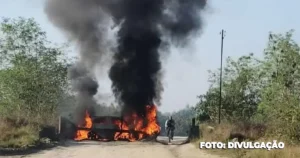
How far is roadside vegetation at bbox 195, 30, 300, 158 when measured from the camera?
21.4 metres

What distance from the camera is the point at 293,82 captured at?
→ 30797 millimetres

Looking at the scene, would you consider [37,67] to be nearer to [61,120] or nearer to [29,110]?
[29,110]

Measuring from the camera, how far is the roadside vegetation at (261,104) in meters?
21.4

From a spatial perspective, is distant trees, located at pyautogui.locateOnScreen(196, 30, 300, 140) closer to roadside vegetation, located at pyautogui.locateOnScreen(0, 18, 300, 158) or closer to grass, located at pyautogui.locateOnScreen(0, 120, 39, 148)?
roadside vegetation, located at pyautogui.locateOnScreen(0, 18, 300, 158)

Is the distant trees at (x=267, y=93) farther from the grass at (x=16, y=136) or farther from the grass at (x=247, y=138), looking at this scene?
the grass at (x=16, y=136)

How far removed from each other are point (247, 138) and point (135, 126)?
1140 cm

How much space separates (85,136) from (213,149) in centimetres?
1287

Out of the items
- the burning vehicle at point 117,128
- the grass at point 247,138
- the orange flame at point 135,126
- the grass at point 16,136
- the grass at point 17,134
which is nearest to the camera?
the grass at point 247,138

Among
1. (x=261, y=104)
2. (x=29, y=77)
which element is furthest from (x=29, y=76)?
(x=261, y=104)

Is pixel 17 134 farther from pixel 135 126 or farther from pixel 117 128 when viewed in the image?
pixel 135 126

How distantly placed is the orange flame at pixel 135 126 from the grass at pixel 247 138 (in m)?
4.26

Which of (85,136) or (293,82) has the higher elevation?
(293,82)

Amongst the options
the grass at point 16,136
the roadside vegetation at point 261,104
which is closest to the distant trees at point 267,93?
the roadside vegetation at point 261,104

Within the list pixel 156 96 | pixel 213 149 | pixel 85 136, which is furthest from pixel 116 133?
pixel 213 149
